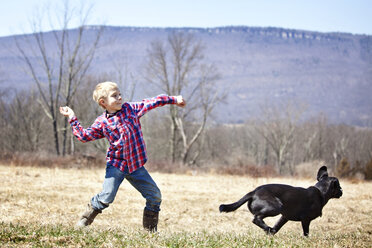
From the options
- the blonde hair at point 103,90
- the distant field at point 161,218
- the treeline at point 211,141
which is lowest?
the treeline at point 211,141

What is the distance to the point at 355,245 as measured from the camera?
191 inches

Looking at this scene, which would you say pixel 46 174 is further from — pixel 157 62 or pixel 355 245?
pixel 157 62

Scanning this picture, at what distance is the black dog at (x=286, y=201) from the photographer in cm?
588

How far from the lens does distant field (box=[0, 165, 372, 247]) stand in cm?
450

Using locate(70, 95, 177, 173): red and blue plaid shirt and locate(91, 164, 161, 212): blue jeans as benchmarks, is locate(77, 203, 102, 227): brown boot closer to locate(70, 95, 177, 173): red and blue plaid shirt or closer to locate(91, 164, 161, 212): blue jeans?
locate(91, 164, 161, 212): blue jeans

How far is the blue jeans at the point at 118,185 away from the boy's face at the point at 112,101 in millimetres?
731

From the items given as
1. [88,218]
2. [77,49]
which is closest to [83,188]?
[88,218]

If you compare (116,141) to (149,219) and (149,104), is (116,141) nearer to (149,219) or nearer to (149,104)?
(149,104)

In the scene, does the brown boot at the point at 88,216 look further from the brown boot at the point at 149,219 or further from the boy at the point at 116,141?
the brown boot at the point at 149,219

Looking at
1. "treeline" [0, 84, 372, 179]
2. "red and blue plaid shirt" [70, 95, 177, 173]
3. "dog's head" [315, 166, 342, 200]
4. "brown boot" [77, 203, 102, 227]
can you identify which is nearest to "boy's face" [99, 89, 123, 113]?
"red and blue plaid shirt" [70, 95, 177, 173]

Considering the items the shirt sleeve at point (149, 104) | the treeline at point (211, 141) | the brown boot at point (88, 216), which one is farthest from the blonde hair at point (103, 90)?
the treeline at point (211, 141)

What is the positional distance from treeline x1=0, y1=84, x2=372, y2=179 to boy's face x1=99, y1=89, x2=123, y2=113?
14193 millimetres

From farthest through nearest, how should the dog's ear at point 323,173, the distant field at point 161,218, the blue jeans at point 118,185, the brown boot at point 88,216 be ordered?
the dog's ear at point 323,173
the brown boot at point 88,216
the blue jeans at point 118,185
the distant field at point 161,218

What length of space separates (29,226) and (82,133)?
4.16ft
